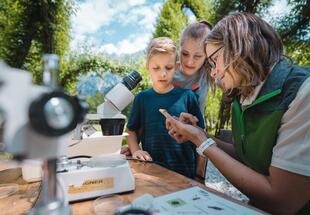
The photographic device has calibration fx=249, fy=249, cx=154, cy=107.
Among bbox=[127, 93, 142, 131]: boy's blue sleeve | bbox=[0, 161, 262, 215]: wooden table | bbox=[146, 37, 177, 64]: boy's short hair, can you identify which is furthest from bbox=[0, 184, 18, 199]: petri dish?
bbox=[146, 37, 177, 64]: boy's short hair

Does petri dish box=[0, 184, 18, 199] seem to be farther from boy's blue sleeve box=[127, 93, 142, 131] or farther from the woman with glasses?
boy's blue sleeve box=[127, 93, 142, 131]

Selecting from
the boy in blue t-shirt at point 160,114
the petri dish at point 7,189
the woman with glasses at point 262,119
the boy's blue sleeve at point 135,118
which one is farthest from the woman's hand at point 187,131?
the petri dish at point 7,189

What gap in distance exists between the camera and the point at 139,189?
0.85 meters

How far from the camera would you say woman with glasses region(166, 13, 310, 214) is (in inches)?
30.1

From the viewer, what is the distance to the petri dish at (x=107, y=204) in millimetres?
676

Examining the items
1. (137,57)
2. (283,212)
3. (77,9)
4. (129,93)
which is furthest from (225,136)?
(77,9)

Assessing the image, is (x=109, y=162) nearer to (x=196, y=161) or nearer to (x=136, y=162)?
(x=136, y=162)

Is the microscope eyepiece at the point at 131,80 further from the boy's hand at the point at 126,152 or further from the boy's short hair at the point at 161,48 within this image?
the boy's hand at the point at 126,152

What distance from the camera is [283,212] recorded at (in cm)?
78

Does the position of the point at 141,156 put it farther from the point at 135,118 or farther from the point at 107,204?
the point at 107,204

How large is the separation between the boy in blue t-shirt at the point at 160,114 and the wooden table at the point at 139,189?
38 centimetres

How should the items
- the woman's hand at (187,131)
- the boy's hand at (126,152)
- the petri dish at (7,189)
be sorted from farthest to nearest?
the boy's hand at (126,152), the woman's hand at (187,131), the petri dish at (7,189)

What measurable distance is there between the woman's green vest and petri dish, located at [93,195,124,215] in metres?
0.52

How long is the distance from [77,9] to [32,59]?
201 cm
